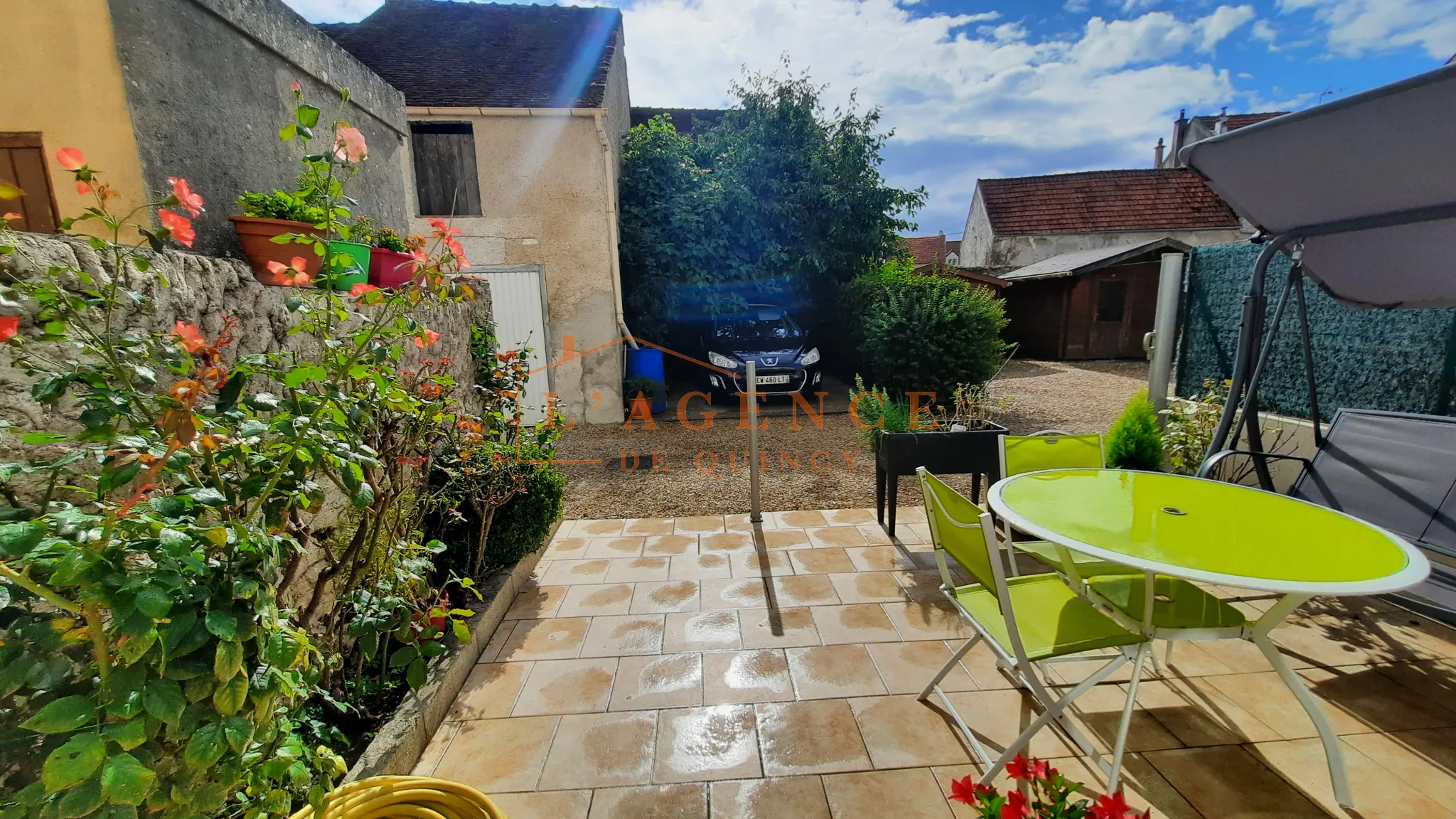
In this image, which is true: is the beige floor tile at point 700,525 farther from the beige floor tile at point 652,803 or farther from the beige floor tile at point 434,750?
the beige floor tile at point 652,803

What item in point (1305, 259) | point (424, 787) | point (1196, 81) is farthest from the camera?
point (1196, 81)

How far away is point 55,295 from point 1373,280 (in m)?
4.96

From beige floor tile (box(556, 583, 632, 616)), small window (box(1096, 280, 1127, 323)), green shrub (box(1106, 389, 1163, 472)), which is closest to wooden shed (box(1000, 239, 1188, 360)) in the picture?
small window (box(1096, 280, 1127, 323))

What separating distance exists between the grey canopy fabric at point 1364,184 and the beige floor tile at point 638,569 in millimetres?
3434

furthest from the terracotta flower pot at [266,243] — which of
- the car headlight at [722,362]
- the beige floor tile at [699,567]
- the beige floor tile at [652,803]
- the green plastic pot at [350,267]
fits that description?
the car headlight at [722,362]

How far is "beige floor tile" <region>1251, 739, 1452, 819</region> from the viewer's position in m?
1.63

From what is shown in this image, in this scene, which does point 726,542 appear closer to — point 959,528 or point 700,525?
point 700,525

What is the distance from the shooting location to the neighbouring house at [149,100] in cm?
163

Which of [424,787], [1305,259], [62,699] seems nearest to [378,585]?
[424,787]

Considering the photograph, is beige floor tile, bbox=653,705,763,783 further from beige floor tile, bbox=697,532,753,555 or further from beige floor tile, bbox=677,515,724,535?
beige floor tile, bbox=677,515,724,535

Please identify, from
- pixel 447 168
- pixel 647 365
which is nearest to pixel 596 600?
pixel 647 365

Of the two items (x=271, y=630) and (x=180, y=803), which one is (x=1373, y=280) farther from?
(x=180, y=803)

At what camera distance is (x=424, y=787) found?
4.73 ft

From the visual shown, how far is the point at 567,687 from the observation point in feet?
7.48
